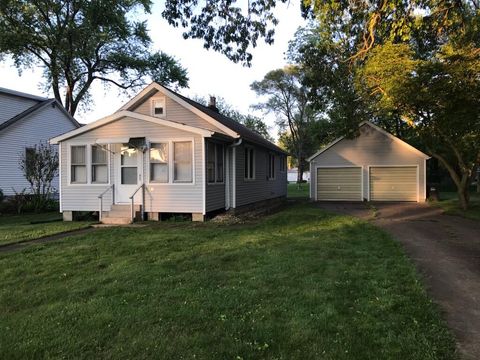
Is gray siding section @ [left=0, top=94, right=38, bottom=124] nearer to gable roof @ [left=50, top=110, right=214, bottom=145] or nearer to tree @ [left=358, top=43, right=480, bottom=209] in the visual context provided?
gable roof @ [left=50, top=110, right=214, bottom=145]

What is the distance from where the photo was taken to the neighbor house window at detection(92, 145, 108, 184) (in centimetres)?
1401

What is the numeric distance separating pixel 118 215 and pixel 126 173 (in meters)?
1.47

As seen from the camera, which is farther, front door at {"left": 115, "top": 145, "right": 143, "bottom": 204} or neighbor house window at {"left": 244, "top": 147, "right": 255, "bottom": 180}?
neighbor house window at {"left": 244, "top": 147, "right": 255, "bottom": 180}

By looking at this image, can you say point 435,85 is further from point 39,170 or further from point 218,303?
point 39,170

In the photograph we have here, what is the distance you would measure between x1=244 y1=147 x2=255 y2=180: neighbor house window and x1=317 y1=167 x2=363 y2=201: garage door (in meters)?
7.46

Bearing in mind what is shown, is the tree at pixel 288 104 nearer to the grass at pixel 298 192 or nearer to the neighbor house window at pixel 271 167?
the grass at pixel 298 192

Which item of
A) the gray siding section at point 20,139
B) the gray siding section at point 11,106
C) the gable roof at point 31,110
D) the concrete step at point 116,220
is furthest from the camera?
the gray siding section at point 11,106

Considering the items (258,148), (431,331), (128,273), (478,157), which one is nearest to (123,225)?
(128,273)

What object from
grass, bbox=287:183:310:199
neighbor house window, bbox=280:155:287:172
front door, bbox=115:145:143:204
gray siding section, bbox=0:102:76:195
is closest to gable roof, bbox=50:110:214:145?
front door, bbox=115:145:143:204

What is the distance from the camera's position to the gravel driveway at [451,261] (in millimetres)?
4300

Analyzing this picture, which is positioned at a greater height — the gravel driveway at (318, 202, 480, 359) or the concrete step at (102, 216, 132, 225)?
the concrete step at (102, 216, 132, 225)

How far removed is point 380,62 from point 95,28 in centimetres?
2259

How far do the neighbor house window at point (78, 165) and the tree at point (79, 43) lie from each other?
57.7 ft

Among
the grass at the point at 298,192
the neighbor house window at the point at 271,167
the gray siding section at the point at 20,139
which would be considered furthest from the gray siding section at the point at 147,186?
the grass at the point at 298,192
